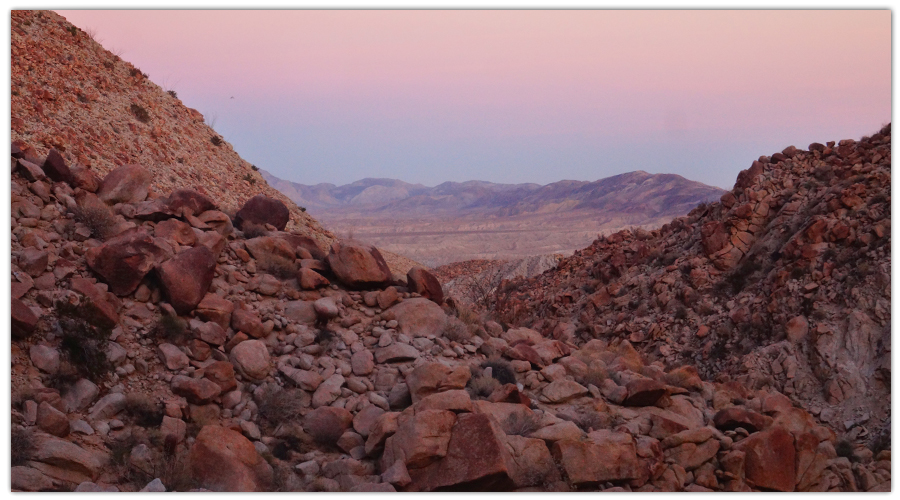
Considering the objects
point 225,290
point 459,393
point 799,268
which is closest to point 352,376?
point 459,393

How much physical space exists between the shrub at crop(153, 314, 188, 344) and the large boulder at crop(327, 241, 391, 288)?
2.81m

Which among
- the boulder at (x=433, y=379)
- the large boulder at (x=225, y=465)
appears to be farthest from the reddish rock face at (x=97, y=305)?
the boulder at (x=433, y=379)

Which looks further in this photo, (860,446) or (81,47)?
(81,47)

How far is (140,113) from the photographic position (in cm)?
2836

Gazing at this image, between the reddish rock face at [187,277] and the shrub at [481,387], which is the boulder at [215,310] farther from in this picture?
the shrub at [481,387]

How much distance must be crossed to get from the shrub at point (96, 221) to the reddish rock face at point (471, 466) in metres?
6.29

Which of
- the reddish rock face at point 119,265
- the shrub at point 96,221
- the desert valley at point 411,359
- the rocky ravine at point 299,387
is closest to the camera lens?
the rocky ravine at point 299,387

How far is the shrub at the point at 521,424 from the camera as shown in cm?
771

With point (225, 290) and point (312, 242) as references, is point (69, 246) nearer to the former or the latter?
point (225, 290)

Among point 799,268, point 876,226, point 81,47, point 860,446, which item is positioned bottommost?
point 860,446

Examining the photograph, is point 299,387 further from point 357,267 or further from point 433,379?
point 357,267

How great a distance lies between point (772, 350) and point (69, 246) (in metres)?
12.5

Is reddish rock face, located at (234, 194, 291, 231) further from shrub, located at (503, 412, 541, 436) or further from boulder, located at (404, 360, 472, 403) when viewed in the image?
shrub, located at (503, 412, 541, 436)

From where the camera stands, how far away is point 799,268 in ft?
46.8
